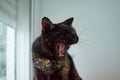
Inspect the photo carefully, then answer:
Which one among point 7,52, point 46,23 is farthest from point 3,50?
point 46,23

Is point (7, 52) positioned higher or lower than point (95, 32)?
lower

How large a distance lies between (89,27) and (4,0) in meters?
0.72

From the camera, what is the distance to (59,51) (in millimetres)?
676

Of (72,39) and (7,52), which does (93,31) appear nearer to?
(7,52)

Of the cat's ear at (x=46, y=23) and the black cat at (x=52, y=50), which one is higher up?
the cat's ear at (x=46, y=23)

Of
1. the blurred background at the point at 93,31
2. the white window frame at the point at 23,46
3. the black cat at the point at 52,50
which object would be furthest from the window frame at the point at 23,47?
the black cat at the point at 52,50

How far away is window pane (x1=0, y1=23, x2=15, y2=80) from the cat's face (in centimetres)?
60

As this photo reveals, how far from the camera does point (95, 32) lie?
A: 60.4 inches

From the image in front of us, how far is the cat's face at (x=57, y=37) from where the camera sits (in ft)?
2.21

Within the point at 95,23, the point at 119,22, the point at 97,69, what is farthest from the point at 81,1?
the point at 97,69

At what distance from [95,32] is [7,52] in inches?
26.1

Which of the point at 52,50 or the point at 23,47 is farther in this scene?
the point at 23,47

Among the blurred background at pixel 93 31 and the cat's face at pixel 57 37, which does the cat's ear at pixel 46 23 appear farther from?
the blurred background at pixel 93 31

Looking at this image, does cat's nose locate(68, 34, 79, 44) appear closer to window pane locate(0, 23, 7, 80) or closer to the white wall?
window pane locate(0, 23, 7, 80)
